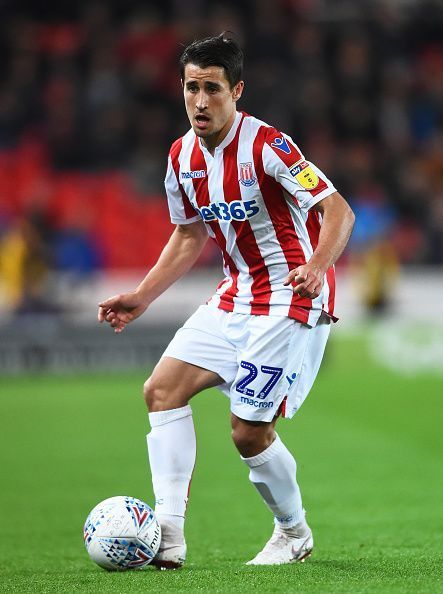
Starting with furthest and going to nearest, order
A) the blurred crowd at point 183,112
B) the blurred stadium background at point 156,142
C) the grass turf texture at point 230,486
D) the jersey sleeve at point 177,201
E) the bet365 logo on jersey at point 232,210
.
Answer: the blurred crowd at point 183,112 < the blurred stadium background at point 156,142 < the jersey sleeve at point 177,201 < the bet365 logo on jersey at point 232,210 < the grass turf texture at point 230,486

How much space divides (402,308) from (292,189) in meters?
10.8

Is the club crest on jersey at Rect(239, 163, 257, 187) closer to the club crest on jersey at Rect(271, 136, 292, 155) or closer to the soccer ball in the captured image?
the club crest on jersey at Rect(271, 136, 292, 155)

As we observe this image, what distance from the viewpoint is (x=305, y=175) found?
4656 mm

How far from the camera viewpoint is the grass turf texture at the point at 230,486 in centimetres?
457

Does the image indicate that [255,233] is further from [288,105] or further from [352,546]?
[288,105]

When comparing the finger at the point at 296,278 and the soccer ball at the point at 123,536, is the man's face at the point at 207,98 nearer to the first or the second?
the finger at the point at 296,278

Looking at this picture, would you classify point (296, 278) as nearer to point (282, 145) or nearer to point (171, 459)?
point (282, 145)

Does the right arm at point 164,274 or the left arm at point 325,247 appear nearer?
the left arm at point 325,247

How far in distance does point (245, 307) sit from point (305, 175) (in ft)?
2.10

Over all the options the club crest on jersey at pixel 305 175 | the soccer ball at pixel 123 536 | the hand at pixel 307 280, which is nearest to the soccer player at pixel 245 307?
the club crest on jersey at pixel 305 175

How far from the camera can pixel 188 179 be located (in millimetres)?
4930

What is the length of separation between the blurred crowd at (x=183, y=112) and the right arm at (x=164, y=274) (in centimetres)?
958

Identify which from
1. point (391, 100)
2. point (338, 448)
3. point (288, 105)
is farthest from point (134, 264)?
point (338, 448)

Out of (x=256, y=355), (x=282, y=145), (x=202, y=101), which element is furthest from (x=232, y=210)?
(x=256, y=355)
